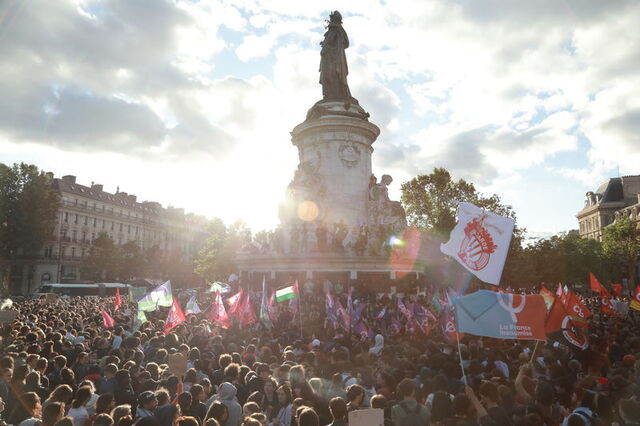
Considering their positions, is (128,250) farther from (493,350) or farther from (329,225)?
(493,350)

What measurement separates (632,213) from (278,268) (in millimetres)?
74773

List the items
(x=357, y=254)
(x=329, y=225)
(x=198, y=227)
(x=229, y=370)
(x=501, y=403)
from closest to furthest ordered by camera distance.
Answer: (x=501, y=403) → (x=229, y=370) → (x=357, y=254) → (x=329, y=225) → (x=198, y=227)

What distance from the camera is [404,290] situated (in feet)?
109

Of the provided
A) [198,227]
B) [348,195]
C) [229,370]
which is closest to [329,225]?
[348,195]

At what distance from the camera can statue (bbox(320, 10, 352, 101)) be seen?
3884 centimetres

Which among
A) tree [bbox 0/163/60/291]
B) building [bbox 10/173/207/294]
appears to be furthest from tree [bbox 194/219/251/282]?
tree [bbox 0/163/60/291]

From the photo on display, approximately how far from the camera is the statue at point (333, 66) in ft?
127

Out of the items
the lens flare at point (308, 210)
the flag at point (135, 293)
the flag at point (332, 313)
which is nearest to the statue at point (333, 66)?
the lens flare at point (308, 210)

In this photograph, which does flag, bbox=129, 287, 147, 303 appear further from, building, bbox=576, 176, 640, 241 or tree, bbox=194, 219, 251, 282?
building, bbox=576, 176, 640, 241

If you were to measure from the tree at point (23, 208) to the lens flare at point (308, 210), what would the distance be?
42.2 meters

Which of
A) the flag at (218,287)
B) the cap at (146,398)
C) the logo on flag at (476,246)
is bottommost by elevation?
the cap at (146,398)

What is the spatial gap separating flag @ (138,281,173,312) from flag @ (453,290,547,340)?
1142 centimetres

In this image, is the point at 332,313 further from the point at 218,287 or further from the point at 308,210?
the point at 308,210

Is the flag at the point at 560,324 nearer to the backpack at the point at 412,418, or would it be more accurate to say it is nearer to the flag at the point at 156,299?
the backpack at the point at 412,418
